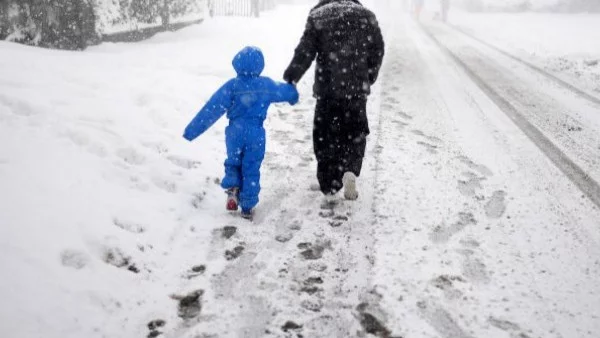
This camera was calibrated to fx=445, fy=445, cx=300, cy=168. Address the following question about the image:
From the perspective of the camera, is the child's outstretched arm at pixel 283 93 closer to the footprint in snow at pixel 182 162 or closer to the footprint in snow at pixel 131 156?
the footprint in snow at pixel 182 162

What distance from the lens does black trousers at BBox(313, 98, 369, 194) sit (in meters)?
3.87

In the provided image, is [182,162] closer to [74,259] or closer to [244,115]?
[244,115]

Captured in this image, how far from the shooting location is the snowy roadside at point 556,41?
447 inches

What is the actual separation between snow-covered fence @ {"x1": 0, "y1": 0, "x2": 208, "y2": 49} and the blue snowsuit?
16.7 feet

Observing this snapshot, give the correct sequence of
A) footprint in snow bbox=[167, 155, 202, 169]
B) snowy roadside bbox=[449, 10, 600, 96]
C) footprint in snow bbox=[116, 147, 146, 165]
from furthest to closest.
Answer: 1. snowy roadside bbox=[449, 10, 600, 96]
2. footprint in snow bbox=[167, 155, 202, 169]
3. footprint in snow bbox=[116, 147, 146, 165]

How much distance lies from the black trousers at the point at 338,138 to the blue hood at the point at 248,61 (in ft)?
2.34

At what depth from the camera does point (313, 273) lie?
292cm

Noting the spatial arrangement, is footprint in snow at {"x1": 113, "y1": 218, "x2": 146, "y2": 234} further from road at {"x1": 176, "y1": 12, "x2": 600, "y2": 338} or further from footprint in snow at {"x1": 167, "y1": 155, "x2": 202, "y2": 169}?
footprint in snow at {"x1": 167, "y1": 155, "x2": 202, "y2": 169}

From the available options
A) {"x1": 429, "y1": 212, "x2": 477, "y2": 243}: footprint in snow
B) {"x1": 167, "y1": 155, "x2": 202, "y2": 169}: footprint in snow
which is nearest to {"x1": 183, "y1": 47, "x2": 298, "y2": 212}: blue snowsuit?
{"x1": 167, "y1": 155, "x2": 202, "y2": 169}: footprint in snow

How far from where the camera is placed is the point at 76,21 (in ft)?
25.0

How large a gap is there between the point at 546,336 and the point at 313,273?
136 centimetres

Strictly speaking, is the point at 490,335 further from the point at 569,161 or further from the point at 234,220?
the point at 569,161

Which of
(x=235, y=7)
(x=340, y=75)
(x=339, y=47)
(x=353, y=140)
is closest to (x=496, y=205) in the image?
(x=353, y=140)

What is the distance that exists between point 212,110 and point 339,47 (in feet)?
3.87
